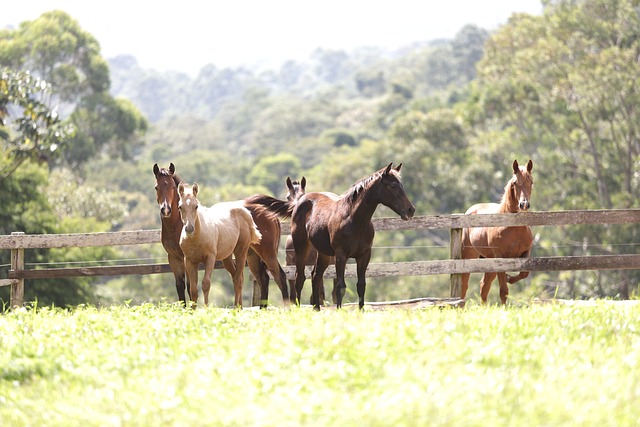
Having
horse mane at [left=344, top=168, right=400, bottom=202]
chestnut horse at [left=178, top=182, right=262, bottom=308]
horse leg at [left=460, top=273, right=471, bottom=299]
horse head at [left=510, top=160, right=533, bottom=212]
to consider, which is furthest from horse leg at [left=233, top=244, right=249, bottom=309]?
horse head at [left=510, top=160, right=533, bottom=212]

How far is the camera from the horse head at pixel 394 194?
11.1 m

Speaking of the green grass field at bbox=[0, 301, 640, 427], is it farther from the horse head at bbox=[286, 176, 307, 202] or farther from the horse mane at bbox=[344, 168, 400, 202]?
Answer: the horse head at bbox=[286, 176, 307, 202]

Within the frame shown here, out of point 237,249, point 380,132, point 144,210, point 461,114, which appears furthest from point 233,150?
point 237,249

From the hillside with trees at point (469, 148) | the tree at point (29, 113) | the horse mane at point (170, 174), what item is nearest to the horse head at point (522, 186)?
the hillside with trees at point (469, 148)

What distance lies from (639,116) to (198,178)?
57.8 metres

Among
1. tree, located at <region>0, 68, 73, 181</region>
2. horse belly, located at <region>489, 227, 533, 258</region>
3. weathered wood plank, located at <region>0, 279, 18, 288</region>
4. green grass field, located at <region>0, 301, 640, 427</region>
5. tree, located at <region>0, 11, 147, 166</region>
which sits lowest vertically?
weathered wood plank, located at <region>0, 279, 18, 288</region>

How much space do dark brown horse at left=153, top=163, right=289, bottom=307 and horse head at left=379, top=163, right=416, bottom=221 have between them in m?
2.20

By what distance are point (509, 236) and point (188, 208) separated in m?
4.77

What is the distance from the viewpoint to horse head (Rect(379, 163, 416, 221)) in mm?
11102

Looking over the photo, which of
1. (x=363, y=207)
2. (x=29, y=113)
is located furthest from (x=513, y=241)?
(x=29, y=113)

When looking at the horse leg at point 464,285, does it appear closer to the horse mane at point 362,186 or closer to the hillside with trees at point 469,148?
the horse mane at point 362,186

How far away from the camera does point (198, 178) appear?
87.6 metres

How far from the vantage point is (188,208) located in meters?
11.5

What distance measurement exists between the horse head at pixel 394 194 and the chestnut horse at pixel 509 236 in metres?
2.37
